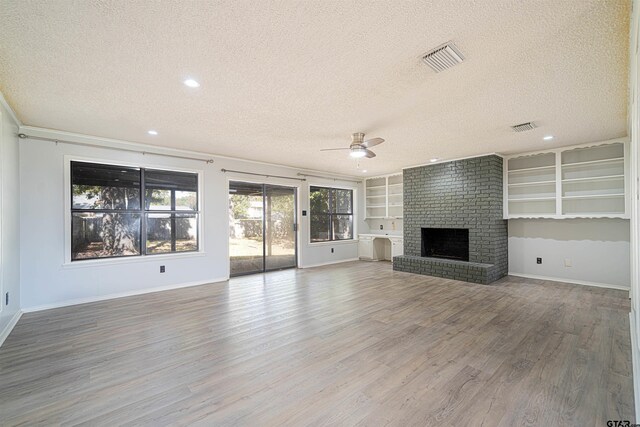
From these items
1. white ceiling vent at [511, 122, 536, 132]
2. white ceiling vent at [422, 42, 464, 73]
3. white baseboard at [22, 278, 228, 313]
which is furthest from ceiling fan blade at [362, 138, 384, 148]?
white baseboard at [22, 278, 228, 313]

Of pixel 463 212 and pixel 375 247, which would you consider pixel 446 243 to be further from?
pixel 375 247

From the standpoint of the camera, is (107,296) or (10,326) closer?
(10,326)

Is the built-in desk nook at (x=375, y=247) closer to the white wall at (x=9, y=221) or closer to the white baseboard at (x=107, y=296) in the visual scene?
the white baseboard at (x=107, y=296)

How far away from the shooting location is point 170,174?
516 cm

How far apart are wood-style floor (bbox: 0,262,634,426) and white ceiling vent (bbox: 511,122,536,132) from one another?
2586mm

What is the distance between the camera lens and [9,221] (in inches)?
129

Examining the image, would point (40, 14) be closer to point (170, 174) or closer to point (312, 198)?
point (170, 174)

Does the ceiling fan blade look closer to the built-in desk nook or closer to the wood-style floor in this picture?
the wood-style floor

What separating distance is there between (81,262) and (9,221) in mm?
1166

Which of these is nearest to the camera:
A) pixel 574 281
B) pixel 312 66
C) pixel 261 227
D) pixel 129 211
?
pixel 312 66

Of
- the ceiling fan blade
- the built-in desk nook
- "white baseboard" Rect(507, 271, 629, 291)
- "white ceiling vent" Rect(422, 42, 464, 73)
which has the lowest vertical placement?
"white baseboard" Rect(507, 271, 629, 291)

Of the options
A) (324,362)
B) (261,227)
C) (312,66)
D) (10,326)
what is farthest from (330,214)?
(10,326)

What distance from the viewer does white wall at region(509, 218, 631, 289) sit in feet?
15.7

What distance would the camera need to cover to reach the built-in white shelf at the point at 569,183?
4.79 m
